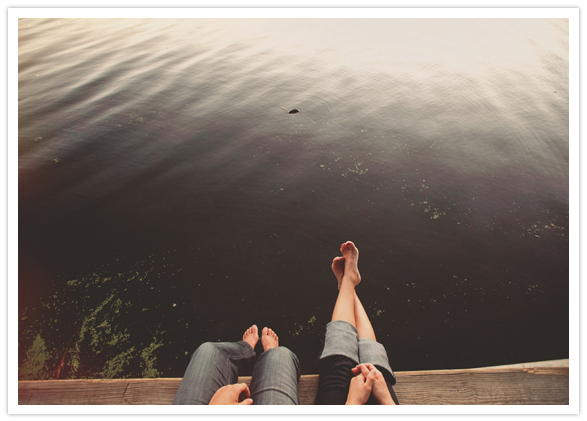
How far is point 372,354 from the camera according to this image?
109cm

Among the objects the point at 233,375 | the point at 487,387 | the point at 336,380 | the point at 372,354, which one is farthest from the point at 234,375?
the point at 487,387

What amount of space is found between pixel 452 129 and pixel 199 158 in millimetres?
1960

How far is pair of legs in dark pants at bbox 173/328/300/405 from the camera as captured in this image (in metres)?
0.98

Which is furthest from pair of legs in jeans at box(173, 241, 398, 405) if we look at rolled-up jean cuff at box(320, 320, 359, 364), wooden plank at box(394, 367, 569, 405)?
wooden plank at box(394, 367, 569, 405)

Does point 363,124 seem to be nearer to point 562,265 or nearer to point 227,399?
point 562,265

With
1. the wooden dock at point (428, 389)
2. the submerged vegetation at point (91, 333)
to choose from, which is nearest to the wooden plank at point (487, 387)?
the wooden dock at point (428, 389)

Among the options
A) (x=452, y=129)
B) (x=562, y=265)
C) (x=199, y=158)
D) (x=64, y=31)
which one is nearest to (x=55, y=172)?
(x=199, y=158)

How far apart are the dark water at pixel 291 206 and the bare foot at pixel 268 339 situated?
0.05 m

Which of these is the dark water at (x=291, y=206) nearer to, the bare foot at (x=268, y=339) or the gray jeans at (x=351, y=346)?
the bare foot at (x=268, y=339)

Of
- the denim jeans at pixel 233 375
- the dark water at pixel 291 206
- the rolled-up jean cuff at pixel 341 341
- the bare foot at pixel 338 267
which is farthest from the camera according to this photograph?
the bare foot at pixel 338 267

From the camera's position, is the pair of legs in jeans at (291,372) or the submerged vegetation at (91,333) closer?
the pair of legs in jeans at (291,372)

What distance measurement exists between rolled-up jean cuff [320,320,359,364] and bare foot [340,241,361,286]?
0.27 metres

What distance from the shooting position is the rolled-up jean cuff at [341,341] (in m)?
1.08
